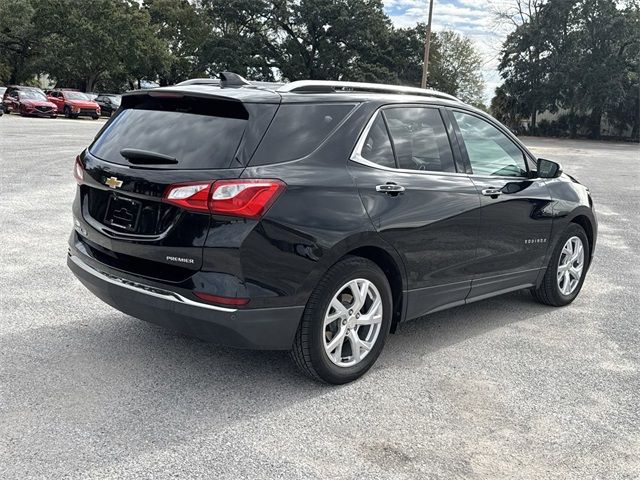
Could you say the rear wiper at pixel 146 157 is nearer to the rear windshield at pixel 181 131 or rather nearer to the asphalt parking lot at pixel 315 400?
the rear windshield at pixel 181 131

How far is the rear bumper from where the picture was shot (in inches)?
136

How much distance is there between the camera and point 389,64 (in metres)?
59.6

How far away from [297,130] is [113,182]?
3.70ft

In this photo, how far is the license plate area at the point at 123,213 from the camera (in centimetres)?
371

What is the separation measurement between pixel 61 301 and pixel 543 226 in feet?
13.1

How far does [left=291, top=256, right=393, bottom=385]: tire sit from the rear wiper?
111 cm

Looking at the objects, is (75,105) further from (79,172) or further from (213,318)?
(213,318)

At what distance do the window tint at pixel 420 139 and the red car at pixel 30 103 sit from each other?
35.4 meters

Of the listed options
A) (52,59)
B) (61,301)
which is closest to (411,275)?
(61,301)

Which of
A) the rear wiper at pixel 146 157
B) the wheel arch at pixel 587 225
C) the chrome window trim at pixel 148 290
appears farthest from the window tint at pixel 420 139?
the wheel arch at pixel 587 225

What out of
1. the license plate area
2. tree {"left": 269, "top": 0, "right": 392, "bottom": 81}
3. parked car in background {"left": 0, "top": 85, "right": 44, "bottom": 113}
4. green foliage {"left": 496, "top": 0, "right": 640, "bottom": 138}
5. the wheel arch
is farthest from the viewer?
tree {"left": 269, "top": 0, "right": 392, "bottom": 81}

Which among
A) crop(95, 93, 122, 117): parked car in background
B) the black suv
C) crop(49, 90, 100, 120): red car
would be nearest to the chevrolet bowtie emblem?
the black suv

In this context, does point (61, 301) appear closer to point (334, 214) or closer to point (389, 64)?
point (334, 214)

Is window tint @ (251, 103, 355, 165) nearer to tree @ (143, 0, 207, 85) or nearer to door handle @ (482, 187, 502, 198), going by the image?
door handle @ (482, 187, 502, 198)
